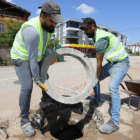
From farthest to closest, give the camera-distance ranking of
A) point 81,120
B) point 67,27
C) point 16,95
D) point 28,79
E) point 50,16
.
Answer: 1. point 67,27
2. point 16,95
3. point 81,120
4. point 28,79
5. point 50,16

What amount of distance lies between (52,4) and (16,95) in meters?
3.21

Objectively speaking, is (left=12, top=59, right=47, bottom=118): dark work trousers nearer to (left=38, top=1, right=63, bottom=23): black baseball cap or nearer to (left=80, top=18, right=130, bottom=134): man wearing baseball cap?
(left=38, top=1, right=63, bottom=23): black baseball cap

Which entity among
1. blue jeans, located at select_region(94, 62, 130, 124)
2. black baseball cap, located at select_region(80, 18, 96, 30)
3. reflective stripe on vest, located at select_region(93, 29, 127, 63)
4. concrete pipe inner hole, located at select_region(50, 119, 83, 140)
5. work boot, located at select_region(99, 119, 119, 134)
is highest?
black baseball cap, located at select_region(80, 18, 96, 30)

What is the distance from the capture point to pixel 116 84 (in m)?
2.69

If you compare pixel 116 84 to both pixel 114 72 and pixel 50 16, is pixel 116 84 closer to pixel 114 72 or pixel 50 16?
pixel 114 72

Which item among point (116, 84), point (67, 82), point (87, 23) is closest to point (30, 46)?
point (87, 23)

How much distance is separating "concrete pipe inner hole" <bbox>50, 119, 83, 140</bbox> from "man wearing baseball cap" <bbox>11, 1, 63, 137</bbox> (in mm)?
1289

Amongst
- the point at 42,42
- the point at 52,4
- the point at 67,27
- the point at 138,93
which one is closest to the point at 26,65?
the point at 42,42

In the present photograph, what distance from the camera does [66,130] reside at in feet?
Answer: 12.1

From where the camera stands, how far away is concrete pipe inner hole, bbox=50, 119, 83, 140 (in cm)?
350

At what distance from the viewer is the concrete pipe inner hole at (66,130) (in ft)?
11.5

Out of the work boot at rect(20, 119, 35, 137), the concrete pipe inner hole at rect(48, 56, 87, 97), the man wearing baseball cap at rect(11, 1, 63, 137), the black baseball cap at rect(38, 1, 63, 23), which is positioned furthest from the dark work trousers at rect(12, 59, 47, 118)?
the concrete pipe inner hole at rect(48, 56, 87, 97)

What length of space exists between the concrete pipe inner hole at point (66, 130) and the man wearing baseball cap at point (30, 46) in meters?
1.29

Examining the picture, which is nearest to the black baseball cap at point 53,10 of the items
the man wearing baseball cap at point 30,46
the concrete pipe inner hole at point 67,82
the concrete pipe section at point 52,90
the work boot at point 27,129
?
the man wearing baseball cap at point 30,46
